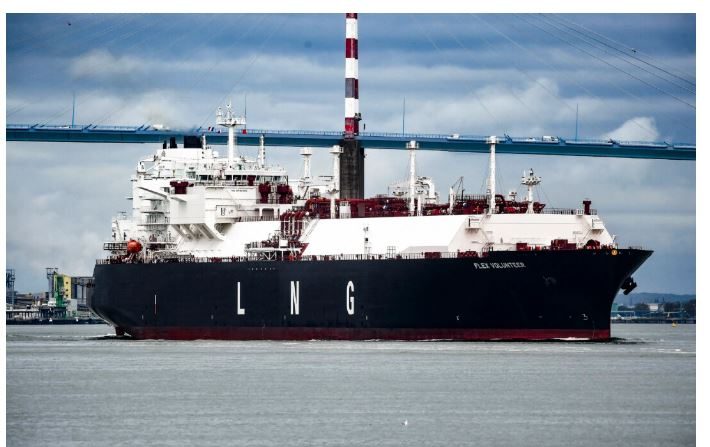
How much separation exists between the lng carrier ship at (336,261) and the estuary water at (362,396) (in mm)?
1446

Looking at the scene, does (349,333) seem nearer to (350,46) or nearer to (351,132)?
(350,46)

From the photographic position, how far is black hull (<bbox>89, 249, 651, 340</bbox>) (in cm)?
5309

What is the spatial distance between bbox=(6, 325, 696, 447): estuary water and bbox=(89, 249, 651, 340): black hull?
104 centimetres

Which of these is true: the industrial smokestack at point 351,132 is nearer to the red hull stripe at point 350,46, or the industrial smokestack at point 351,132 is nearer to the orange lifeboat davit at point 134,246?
the red hull stripe at point 350,46

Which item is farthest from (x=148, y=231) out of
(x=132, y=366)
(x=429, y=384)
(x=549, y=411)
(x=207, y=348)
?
(x=549, y=411)

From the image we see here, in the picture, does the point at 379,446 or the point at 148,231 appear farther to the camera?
the point at 148,231

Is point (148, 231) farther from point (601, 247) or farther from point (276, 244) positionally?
point (601, 247)

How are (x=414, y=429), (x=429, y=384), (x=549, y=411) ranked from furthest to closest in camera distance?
1. (x=429, y=384)
2. (x=549, y=411)
3. (x=414, y=429)

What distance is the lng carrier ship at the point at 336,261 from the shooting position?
53500mm

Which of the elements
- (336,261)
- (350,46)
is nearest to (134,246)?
(336,261)

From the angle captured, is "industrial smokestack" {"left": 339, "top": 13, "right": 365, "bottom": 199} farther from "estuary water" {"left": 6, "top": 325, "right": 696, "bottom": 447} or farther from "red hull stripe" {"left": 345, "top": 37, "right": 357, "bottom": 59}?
"estuary water" {"left": 6, "top": 325, "right": 696, "bottom": 447}

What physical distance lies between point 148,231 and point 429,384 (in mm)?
27753

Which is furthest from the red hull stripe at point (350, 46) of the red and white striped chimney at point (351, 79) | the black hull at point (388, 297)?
the black hull at point (388, 297)

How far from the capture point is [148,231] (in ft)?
220
